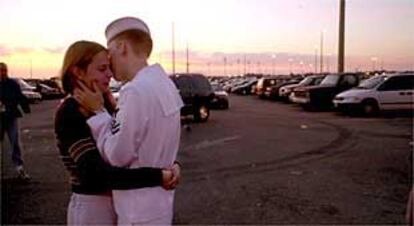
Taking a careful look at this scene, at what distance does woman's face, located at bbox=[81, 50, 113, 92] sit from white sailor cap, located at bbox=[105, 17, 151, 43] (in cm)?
9

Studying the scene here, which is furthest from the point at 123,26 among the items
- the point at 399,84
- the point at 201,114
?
the point at 399,84

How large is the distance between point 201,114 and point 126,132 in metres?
21.1

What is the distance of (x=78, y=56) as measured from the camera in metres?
3.01

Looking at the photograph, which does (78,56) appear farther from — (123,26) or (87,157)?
(87,157)

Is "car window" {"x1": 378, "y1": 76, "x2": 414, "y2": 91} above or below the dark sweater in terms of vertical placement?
below

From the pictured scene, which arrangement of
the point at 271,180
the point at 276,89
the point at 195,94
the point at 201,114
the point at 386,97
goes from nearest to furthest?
the point at 271,180 → the point at 195,94 → the point at 201,114 → the point at 386,97 → the point at 276,89

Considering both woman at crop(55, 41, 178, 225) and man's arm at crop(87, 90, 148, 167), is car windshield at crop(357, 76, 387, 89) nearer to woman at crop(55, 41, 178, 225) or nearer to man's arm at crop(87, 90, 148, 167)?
woman at crop(55, 41, 178, 225)

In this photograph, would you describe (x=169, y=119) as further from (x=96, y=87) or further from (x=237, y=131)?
(x=237, y=131)

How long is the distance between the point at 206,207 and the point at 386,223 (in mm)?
2140

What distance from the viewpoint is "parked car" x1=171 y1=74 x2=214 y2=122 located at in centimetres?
2341

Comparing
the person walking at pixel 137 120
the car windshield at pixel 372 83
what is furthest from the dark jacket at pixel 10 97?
the car windshield at pixel 372 83

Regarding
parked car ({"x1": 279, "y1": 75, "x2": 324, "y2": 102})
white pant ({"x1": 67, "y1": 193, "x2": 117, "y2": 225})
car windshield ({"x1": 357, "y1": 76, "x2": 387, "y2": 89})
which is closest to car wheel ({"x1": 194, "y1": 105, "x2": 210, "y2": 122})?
car windshield ({"x1": 357, "y1": 76, "x2": 387, "y2": 89})

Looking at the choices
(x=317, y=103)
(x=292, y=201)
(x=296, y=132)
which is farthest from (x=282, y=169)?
(x=317, y=103)

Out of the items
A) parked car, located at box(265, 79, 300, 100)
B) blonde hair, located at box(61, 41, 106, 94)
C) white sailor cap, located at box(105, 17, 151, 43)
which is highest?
white sailor cap, located at box(105, 17, 151, 43)
